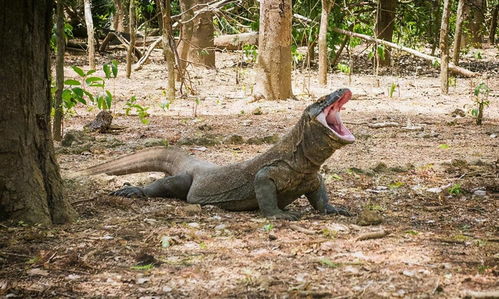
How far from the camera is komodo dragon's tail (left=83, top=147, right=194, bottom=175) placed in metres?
5.73

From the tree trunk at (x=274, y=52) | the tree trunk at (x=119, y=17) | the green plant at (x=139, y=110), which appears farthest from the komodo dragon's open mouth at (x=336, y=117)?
the tree trunk at (x=119, y=17)

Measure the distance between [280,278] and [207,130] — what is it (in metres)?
5.15

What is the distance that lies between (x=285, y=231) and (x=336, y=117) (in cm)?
95

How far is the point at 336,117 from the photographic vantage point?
14.3ft

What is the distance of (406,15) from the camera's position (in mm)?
15188

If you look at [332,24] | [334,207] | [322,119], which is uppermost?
[332,24]

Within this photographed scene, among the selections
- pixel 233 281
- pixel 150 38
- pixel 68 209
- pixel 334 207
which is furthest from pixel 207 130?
pixel 150 38

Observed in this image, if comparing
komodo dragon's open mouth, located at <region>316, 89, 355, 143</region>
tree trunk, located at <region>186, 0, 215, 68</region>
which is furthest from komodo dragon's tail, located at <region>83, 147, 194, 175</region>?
tree trunk, located at <region>186, 0, 215, 68</region>

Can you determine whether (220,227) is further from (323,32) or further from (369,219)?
(323,32)

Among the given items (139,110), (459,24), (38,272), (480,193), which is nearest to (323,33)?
(459,24)

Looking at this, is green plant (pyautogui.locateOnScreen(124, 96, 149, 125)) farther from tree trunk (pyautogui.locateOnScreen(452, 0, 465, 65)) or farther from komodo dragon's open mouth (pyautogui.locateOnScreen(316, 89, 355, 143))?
tree trunk (pyautogui.locateOnScreen(452, 0, 465, 65))

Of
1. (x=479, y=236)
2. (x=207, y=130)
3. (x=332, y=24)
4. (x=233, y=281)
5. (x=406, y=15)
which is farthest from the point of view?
(x=406, y=15)

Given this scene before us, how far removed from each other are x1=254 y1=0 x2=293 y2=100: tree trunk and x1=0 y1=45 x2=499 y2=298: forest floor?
5.64 ft

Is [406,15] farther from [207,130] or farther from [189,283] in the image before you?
[189,283]
